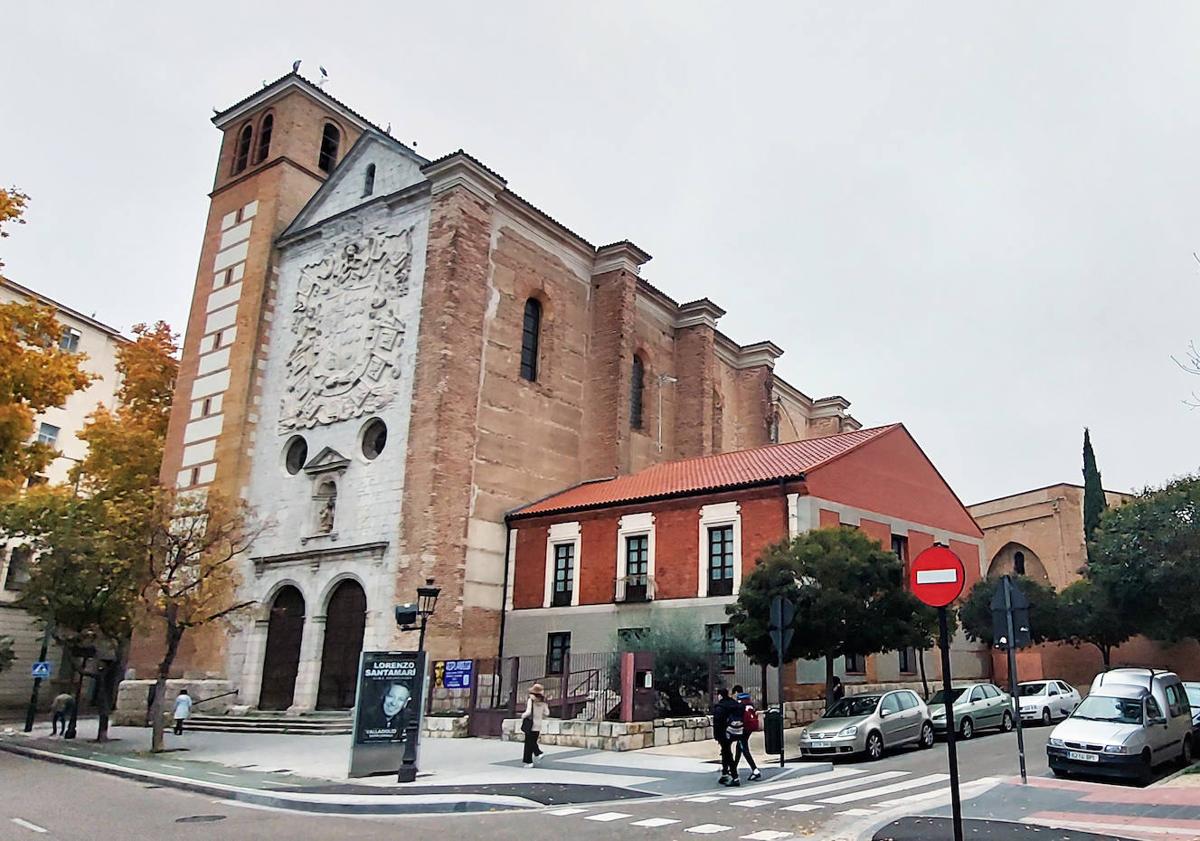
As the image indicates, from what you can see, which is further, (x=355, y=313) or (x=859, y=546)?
(x=355, y=313)

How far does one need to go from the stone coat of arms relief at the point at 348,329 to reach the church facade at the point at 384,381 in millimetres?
82

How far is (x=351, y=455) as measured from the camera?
3009 cm

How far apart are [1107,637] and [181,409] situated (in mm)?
36106

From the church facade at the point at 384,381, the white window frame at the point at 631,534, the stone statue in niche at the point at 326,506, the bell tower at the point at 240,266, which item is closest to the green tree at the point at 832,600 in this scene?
the white window frame at the point at 631,534

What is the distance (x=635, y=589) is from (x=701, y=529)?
8.88 ft

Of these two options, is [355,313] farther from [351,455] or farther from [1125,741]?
[1125,741]

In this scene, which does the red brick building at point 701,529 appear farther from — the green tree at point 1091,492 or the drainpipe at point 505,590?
the green tree at point 1091,492

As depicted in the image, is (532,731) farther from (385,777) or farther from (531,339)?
(531,339)

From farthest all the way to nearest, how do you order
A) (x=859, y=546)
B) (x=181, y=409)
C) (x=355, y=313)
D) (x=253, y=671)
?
(x=181, y=409), (x=355, y=313), (x=253, y=671), (x=859, y=546)

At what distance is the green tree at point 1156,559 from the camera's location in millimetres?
26469

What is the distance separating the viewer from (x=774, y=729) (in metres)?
17.1

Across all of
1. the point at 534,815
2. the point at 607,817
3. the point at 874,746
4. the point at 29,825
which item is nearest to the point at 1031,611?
the point at 874,746

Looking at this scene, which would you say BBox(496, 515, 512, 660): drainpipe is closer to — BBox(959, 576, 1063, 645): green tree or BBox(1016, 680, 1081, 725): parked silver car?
BBox(1016, 680, 1081, 725): parked silver car

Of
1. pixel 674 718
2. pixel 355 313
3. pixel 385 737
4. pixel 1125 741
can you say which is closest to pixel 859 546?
pixel 674 718
